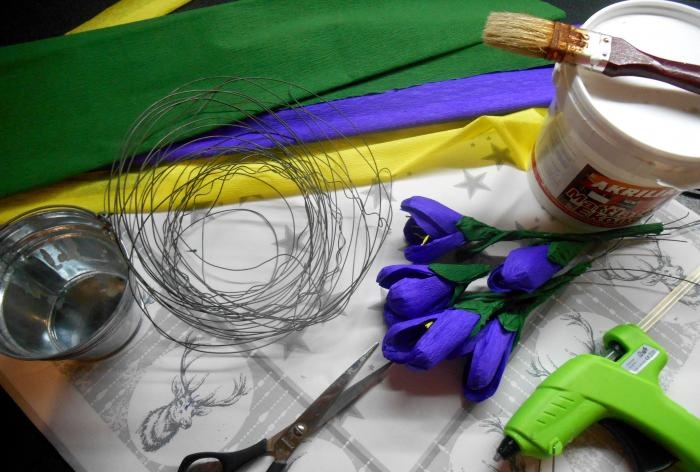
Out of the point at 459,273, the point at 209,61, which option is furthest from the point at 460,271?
the point at 209,61

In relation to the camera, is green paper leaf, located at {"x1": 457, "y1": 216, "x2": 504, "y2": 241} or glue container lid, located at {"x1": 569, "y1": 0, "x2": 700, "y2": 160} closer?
glue container lid, located at {"x1": 569, "y1": 0, "x2": 700, "y2": 160}

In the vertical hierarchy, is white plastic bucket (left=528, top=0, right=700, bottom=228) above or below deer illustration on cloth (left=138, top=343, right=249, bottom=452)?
above

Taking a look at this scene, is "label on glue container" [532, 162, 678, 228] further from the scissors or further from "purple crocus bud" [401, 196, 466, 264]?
the scissors

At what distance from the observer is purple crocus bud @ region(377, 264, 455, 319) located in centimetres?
50

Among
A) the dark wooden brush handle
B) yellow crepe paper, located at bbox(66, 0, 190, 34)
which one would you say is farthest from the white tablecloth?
yellow crepe paper, located at bbox(66, 0, 190, 34)

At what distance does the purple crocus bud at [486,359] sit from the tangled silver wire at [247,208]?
14cm

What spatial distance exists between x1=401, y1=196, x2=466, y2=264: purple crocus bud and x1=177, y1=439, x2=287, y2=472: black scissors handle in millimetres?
250

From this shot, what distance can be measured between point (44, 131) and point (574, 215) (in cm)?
64

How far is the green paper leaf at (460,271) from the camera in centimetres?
52

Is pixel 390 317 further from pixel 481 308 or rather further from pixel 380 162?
pixel 380 162

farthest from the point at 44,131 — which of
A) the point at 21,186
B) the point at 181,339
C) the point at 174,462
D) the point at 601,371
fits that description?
the point at 601,371

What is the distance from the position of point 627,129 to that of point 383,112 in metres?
0.30

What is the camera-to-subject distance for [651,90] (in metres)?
0.46

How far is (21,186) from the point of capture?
594 mm
